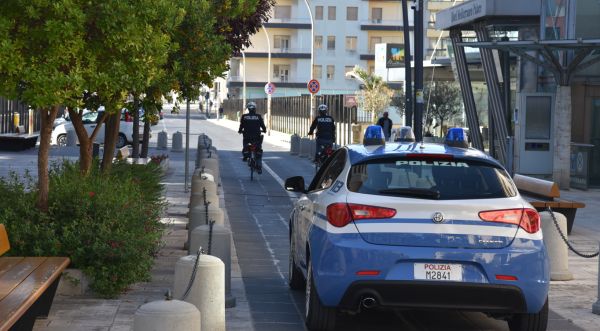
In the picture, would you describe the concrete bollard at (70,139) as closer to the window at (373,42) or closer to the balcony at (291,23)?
the balcony at (291,23)

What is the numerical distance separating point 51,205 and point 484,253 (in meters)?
4.54

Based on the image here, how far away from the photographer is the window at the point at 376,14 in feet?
418

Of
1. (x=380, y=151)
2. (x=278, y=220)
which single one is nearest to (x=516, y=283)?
(x=380, y=151)

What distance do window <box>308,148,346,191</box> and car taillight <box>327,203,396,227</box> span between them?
744 mm

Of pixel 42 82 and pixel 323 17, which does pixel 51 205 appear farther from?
pixel 323 17

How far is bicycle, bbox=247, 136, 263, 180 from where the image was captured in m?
29.6

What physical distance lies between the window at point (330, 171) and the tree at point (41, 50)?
230 cm

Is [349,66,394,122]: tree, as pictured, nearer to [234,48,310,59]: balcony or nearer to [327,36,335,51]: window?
[234,48,310,59]: balcony

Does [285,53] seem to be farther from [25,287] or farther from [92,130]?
[25,287]

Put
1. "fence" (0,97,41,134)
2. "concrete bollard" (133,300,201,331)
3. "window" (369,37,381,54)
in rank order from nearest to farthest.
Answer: "concrete bollard" (133,300,201,331) → "fence" (0,97,41,134) → "window" (369,37,381,54)

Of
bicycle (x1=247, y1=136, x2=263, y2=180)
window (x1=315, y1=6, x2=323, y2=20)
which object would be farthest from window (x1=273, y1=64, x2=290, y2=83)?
bicycle (x1=247, y1=136, x2=263, y2=180)

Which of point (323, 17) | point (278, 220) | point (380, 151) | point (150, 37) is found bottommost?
point (278, 220)

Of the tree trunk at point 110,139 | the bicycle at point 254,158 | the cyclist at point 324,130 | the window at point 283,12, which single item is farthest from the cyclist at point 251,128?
the window at point 283,12

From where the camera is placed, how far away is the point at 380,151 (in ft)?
Answer: 31.0
